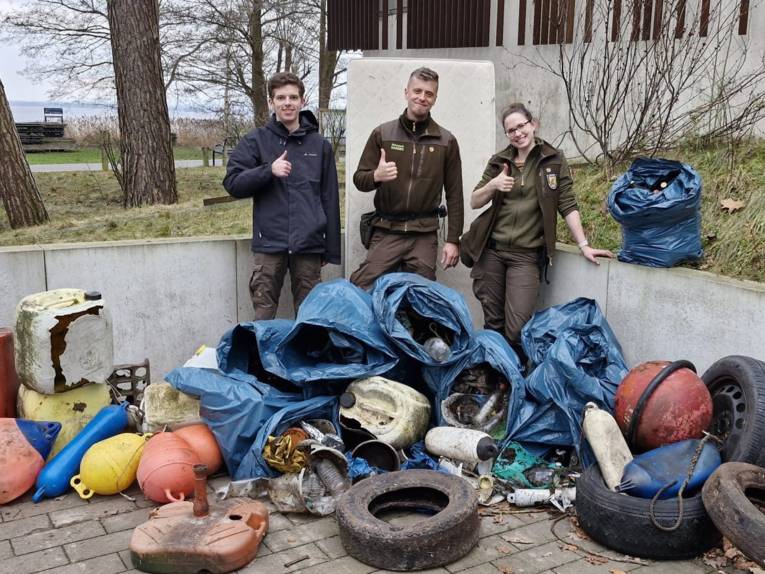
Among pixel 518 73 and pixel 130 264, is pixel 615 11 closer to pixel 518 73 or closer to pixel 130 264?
pixel 518 73

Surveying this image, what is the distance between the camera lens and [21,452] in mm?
4039

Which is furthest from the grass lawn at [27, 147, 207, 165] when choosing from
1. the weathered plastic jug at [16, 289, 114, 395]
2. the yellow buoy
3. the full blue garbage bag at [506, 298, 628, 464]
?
the full blue garbage bag at [506, 298, 628, 464]

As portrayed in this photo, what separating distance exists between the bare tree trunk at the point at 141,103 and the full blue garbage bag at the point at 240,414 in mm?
5012

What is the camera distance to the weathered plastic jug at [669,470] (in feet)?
11.6

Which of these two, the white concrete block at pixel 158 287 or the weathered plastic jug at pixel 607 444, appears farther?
the white concrete block at pixel 158 287

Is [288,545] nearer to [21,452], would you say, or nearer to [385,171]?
[21,452]

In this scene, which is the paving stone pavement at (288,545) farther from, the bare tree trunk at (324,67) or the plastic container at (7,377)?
the bare tree trunk at (324,67)

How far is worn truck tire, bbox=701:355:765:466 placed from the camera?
360 centimetres

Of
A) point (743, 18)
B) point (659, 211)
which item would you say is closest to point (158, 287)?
point (659, 211)

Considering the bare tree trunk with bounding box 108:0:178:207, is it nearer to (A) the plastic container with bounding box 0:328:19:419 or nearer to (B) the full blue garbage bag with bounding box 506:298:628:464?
(A) the plastic container with bounding box 0:328:19:419

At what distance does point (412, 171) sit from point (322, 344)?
1.35 meters

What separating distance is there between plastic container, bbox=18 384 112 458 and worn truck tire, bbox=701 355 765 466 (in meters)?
3.53

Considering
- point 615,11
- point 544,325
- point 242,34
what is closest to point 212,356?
point 544,325

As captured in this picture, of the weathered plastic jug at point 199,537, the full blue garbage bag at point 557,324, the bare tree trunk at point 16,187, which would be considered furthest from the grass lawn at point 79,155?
the weathered plastic jug at point 199,537
